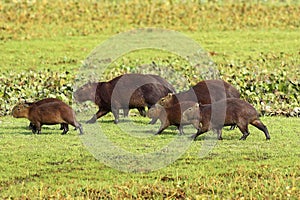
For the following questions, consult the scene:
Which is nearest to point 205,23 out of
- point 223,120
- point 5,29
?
point 5,29

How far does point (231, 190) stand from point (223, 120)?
218 centimetres

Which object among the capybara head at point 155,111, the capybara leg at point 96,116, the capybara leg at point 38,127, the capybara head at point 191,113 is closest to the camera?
the capybara head at point 191,113

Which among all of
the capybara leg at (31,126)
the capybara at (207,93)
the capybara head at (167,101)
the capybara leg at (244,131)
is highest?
the capybara at (207,93)

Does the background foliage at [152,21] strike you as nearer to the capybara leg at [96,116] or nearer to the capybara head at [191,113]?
the capybara leg at [96,116]

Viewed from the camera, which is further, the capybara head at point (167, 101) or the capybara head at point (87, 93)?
the capybara head at point (87, 93)

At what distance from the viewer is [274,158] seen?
28.6ft

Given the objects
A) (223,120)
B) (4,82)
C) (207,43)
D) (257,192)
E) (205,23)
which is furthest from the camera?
(205,23)

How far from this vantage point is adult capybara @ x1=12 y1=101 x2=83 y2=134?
402 inches

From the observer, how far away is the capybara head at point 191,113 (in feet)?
32.2

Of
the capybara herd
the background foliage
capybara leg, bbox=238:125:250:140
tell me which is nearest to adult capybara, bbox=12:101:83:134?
the capybara herd

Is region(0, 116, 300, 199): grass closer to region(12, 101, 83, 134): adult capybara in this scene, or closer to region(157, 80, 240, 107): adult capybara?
region(12, 101, 83, 134): adult capybara

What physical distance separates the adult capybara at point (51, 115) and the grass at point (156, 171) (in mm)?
184

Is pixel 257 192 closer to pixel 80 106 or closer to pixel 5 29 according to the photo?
pixel 80 106

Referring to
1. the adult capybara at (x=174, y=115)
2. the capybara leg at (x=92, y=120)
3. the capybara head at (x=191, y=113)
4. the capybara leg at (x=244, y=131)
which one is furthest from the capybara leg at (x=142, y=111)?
the capybara leg at (x=244, y=131)
